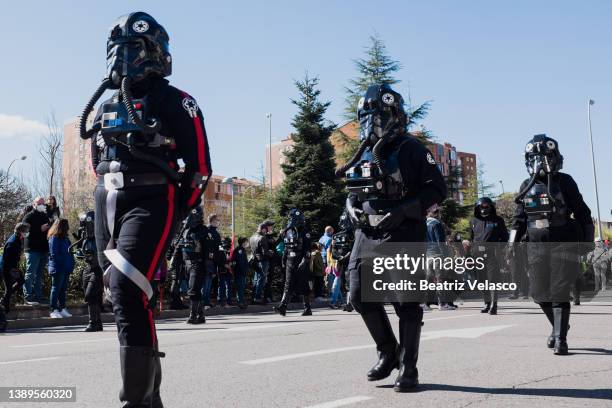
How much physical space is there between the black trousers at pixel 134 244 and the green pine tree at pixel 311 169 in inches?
1169

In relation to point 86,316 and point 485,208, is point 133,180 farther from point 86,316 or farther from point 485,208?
point 485,208

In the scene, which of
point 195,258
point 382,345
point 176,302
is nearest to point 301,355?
point 382,345

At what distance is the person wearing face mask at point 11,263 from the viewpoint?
12945mm

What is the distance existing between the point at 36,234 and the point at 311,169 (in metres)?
21.7

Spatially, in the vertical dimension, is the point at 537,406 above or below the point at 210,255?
below

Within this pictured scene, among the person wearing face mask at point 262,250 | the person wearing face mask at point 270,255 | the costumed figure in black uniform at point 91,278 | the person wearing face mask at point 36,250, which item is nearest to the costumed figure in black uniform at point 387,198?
the costumed figure in black uniform at point 91,278

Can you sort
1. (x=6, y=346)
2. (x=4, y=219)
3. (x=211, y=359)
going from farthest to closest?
(x=4, y=219)
(x=6, y=346)
(x=211, y=359)

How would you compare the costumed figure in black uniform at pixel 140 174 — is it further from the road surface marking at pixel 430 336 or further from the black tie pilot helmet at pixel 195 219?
the black tie pilot helmet at pixel 195 219

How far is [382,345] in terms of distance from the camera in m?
5.33

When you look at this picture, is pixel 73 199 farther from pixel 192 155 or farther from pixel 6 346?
pixel 192 155

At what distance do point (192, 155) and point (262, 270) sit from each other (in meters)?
13.7

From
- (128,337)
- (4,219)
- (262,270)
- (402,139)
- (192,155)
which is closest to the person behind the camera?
Result: (128,337)

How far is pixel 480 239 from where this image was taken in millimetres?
14508

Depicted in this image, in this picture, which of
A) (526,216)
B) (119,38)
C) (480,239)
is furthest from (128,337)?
(480,239)
